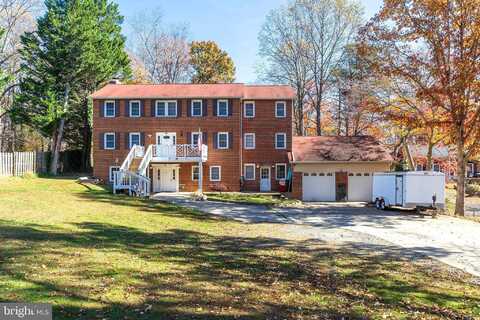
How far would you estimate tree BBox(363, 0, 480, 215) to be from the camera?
21.3 meters

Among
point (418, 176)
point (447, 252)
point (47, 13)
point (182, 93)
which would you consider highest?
point (47, 13)

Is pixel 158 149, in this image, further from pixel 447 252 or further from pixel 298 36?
pixel 447 252

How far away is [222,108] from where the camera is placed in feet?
109

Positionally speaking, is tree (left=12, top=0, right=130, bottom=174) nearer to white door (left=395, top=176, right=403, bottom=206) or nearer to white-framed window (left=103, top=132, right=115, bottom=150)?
white-framed window (left=103, top=132, right=115, bottom=150)

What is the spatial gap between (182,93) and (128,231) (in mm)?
22130

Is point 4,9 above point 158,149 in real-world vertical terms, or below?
above

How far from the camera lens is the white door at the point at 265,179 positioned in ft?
110

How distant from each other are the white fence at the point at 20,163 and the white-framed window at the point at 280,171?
18895 mm

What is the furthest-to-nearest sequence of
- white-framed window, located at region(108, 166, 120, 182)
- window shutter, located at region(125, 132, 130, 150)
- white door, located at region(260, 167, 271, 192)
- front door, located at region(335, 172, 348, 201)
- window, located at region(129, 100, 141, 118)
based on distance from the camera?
white door, located at region(260, 167, 271, 192) → window, located at region(129, 100, 141, 118) → window shutter, located at region(125, 132, 130, 150) → white-framed window, located at region(108, 166, 120, 182) → front door, located at region(335, 172, 348, 201)

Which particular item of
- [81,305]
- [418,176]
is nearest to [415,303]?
[81,305]

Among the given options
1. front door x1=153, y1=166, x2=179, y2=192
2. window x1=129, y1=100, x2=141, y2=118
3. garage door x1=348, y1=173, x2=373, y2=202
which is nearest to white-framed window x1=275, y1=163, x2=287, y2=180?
garage door x1=348, y1=173, x2=373, y2=202

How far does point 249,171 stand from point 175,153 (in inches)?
247

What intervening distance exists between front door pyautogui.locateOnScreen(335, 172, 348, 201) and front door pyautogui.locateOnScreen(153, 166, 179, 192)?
12.2 m

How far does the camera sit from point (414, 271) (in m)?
9.35
